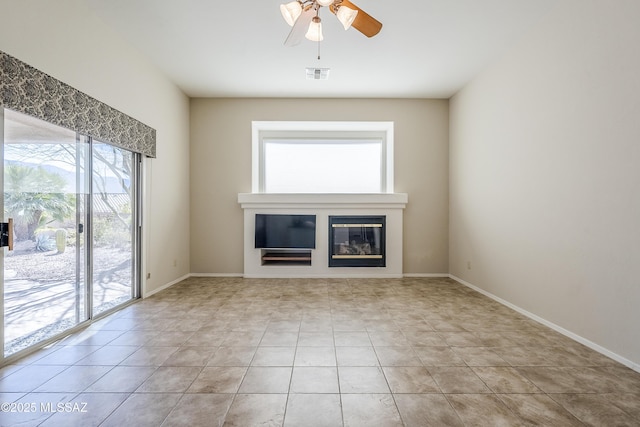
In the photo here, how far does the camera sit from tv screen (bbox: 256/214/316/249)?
4918 millimetres

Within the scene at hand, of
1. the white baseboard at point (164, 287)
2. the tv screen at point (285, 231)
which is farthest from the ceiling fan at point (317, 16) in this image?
the white baseboard at point (164, 287)

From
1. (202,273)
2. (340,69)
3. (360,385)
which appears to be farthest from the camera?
(202,273)

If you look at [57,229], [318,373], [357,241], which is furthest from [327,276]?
[57,229]

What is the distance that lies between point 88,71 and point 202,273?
10.6 ft

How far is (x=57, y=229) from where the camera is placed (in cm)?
261

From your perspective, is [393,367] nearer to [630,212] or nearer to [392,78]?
[630,212]

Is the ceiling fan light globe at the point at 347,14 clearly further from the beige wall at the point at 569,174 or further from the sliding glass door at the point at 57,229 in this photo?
the sliding glass door at the point at 57,229

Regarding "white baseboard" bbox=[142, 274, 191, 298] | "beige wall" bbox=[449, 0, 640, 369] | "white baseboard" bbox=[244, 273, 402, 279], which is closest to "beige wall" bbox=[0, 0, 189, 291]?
"white baseboard" bbox=[142, 274, 191, 298]

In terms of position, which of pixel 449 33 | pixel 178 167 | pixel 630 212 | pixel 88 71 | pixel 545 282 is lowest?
pixel 545 282

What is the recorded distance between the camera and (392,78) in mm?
4262

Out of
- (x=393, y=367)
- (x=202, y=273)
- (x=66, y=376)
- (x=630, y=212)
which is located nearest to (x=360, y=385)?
(x=393, y=367)

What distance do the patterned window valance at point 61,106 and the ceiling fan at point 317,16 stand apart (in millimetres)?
1892

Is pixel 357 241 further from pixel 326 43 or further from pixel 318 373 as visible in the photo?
A: pixel 318 373

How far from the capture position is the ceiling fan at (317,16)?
2.22m
